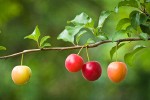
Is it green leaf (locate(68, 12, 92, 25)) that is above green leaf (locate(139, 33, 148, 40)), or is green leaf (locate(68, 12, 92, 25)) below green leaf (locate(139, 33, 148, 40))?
above

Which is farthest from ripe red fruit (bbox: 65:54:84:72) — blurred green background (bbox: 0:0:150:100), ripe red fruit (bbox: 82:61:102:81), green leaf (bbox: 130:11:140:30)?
blurred green background (bbox: 0:0:150:100)

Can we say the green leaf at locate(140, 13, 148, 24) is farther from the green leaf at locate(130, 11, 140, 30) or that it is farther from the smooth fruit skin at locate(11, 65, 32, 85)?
the smooth fruit skin at locate(11, 65, 32, 85)

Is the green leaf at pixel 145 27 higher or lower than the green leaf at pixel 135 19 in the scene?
lower

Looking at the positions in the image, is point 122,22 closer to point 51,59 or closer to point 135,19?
point 135,19

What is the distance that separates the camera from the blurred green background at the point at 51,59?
14.2 feet

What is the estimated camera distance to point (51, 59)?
464 cm

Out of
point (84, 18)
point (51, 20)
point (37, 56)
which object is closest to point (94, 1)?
point (51, 20)

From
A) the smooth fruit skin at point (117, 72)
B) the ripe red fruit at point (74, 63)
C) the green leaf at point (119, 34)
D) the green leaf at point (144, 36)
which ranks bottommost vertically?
the smooth fruit skin at point (117, 72)

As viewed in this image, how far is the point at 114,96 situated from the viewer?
15.2ft

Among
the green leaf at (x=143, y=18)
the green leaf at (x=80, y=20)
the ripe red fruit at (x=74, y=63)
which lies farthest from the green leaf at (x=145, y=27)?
the ripe red fruit at (x=74, y=63)

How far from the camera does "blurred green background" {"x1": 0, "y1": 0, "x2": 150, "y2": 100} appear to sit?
4316mm

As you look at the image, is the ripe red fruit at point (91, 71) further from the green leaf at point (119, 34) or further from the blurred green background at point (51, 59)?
the blurred green background at point (51, 59)

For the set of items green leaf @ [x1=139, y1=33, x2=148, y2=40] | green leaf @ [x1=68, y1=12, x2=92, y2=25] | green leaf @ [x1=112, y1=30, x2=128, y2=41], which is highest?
green leaf @ [x1=68, y1=12, x2=92, y2=25]

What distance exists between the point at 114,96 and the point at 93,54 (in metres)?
0.58
